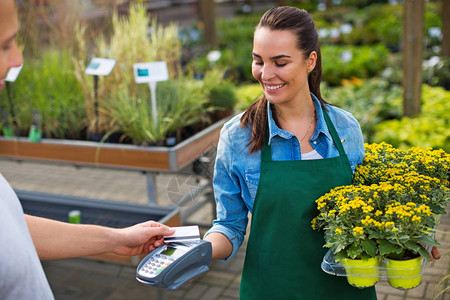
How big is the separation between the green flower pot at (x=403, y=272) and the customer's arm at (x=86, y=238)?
2.28 ft

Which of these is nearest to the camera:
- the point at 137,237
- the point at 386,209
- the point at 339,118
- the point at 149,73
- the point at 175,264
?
the point at 175,264

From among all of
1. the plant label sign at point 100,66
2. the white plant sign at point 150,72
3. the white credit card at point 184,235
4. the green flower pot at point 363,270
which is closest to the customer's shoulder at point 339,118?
the green flower pot at point 363,270

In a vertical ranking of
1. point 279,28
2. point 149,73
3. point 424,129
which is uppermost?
point 279,28

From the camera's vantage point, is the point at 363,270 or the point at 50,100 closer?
the point at 363,270

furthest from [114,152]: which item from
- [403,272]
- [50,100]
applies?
[403,272]

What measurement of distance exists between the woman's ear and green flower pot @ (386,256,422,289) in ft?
2.22

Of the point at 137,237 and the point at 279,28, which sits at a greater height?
the point at 279,28

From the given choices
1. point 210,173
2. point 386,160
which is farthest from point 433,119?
point 386,160

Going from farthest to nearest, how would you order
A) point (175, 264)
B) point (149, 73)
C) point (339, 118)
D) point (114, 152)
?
1. point (114, 152)
2. point (149, 73)
3. point (339, 118)
4. point (175, 264)

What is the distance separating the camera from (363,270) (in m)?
1.44

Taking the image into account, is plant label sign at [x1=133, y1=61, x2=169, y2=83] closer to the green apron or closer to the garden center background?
the garden center background

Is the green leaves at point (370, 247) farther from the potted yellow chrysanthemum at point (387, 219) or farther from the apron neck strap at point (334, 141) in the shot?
the apron neck strap at point (334, 141)

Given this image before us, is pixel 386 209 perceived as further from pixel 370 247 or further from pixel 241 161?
pixel 241 161

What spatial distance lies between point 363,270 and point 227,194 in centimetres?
50
